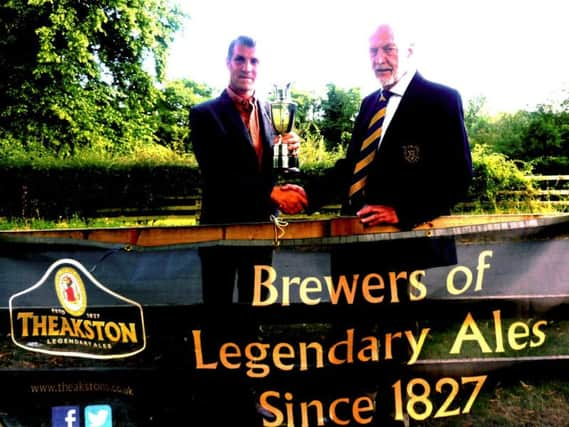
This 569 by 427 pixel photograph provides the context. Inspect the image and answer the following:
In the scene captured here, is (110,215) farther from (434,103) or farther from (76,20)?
(434,103)

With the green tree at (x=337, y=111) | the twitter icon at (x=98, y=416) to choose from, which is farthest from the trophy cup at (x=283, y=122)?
the green tree at (x=337, y=111)

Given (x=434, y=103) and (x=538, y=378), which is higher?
(x=434, y=103)

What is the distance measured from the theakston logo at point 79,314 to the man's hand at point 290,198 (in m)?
1.02

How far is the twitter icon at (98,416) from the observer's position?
8.81ft

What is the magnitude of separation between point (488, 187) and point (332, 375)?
10363 millimetres

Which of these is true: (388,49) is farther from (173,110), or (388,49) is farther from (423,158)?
(173,110)

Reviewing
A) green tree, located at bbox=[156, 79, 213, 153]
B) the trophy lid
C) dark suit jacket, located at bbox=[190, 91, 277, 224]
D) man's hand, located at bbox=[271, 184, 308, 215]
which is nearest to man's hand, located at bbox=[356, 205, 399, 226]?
man's hand, located at bbox=[271, 184, 308, 215]

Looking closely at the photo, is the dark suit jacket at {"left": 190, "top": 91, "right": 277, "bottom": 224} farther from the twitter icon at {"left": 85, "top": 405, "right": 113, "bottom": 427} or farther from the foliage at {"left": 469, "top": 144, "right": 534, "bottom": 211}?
the foliage at {"left": 469, "top": 144, "right": 534, "bottom": 211}

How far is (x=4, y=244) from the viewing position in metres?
2.71

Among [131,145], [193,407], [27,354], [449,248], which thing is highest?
[131,145]

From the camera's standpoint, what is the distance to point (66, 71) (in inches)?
736

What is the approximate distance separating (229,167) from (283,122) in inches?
19.5

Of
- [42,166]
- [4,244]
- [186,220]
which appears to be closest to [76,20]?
[42,166]

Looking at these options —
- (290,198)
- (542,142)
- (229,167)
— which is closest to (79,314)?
(229,167)
